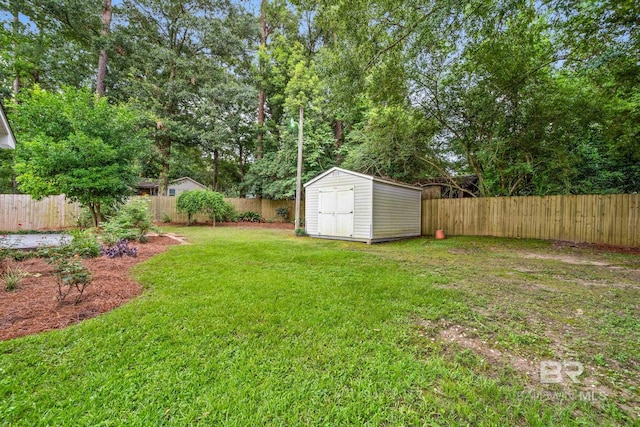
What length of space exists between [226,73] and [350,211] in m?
13.9

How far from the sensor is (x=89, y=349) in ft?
6.29

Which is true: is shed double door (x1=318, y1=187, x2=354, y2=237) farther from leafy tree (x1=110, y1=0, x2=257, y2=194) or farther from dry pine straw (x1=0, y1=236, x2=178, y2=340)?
leafy tree (x1=110, y1=0, x2=257, y2=194)

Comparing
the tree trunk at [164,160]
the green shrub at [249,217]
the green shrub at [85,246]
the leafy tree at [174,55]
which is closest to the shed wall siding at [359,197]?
the green shrub at [85,246]

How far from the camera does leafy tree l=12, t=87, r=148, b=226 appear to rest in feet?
22.4

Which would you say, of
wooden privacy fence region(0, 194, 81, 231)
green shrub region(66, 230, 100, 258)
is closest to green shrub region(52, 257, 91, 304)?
green shrub region(66, 230, 100, 258)

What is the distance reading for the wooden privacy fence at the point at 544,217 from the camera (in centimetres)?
692

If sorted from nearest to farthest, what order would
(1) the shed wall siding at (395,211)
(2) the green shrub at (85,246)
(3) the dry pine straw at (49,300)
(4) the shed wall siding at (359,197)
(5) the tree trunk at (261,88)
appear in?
(3) the dry pine straw at (49,300) → (2) the green shrub at (85,246) → (4) the shed wall siding at (359,197) → (1) the shed wall siding at (395,211) → (5) the tree trunk at (261,88)

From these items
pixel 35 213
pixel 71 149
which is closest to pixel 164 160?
pixel 35 213

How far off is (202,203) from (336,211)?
748 cm

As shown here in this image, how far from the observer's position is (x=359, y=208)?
324 inches

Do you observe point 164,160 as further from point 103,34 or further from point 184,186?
point 184,186

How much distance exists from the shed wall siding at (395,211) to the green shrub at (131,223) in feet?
22.1

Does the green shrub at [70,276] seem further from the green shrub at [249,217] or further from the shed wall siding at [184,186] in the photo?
the shed wall siding at [184,186]

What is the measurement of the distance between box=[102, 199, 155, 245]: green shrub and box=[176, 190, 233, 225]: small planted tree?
533cm
